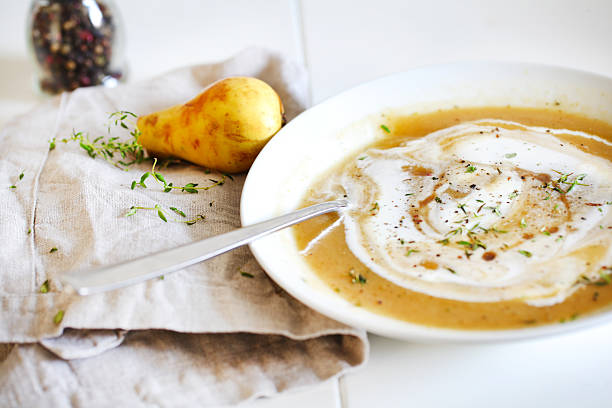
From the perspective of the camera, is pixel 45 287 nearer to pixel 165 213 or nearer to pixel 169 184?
pixel 165 213

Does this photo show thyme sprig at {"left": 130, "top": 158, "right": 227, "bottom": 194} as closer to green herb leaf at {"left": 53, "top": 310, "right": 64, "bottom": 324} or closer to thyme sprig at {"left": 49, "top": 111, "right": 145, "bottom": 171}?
thyme sprig at {"left": 49, "top": 111, "right": 145, "bottom": 171}

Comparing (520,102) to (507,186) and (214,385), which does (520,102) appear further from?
(214,385)

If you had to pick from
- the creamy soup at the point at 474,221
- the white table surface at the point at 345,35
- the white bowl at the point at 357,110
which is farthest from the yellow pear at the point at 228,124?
the white table surface at the point at 345,35

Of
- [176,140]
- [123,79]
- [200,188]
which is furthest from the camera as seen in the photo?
[123,79]

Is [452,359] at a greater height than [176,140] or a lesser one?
lesser

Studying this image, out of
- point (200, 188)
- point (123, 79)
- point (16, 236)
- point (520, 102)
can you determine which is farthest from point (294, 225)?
point (123, 79)

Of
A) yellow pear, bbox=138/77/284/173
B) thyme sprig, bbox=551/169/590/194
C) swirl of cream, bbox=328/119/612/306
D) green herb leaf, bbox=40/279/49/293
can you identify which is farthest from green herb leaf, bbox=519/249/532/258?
green herb leaf, bbox=40/279/49/293

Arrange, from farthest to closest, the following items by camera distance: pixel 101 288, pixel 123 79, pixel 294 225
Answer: pixel 123 79 → pixel 294 225 → pixel 101 288
